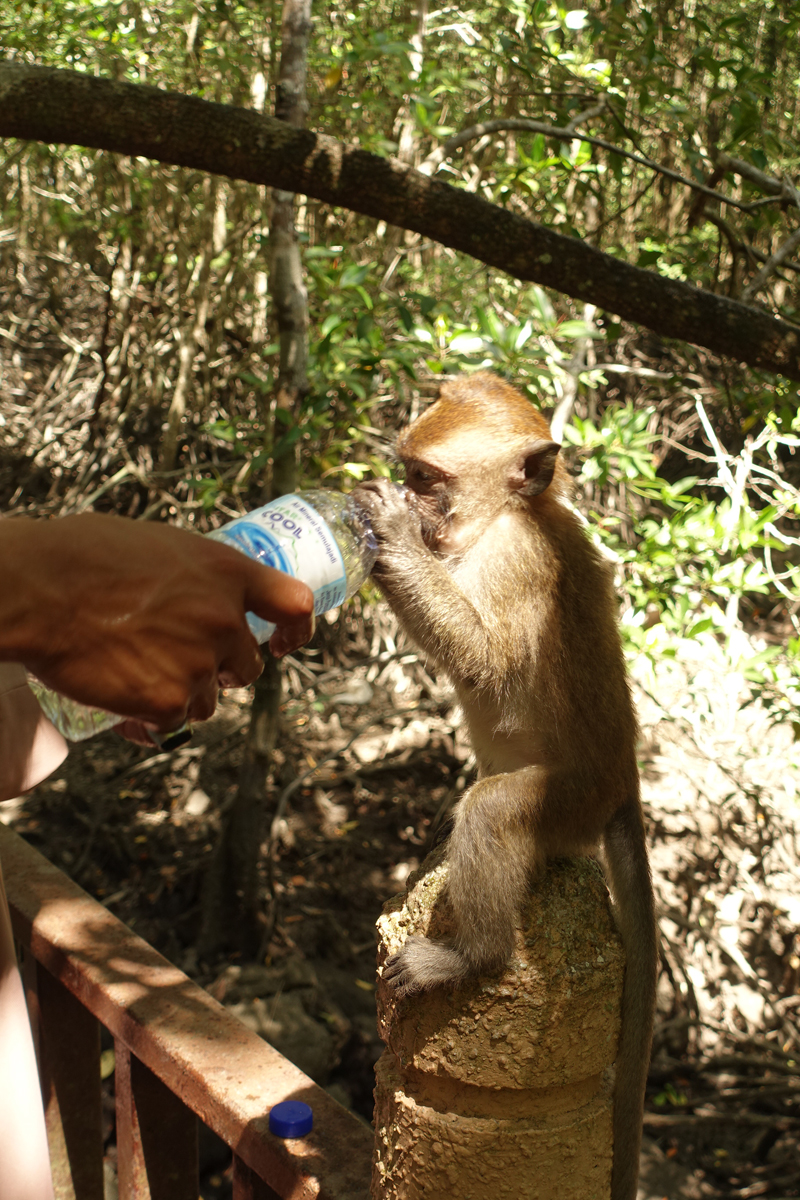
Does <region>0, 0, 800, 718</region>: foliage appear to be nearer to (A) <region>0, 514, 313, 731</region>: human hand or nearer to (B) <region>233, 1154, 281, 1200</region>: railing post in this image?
(B) <region>233, 1154, 281, 1200</region>: railing post

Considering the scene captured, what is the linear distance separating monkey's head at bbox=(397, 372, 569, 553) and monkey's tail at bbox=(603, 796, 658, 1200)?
68 cm

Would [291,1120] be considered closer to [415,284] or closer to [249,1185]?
[249,1185]

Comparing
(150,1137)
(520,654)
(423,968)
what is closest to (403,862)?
(150,1137)

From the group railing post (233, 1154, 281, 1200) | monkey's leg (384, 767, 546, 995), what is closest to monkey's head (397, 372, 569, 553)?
monkey's leg (384, 767, 546, 995)

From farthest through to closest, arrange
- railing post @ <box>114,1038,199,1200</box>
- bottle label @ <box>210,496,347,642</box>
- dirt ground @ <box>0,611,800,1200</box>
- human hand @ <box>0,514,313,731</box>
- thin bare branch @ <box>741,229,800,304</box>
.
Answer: dirt ground @ <box>0,611,800,1200</box> < thin bare branch @ <box>741,229,800,304</box> < railing post @ <box>114,1038,199,1200</box> < bottle label @ <box>210,496,347,642</box> < human hand @ <box>0,514,313,731</box>

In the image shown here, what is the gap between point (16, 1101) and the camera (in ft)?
4.30

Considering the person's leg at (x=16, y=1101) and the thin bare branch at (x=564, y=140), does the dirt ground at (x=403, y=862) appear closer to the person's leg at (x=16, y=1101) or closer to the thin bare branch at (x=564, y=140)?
the thin bare branch at (x=564, y=140)

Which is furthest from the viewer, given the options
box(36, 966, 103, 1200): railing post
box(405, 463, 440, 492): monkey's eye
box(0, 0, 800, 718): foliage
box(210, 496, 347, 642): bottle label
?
box(0, 0, 800, 718): foliage

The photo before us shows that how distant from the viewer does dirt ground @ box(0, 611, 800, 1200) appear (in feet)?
12.7

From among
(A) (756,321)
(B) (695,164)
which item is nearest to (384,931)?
(A) (756,321)

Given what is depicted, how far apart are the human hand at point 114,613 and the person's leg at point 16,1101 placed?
29.5 inches

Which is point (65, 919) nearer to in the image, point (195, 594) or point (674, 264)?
point (195, 594)

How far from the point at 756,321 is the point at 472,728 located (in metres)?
1.04

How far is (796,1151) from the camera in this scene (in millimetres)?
3779
